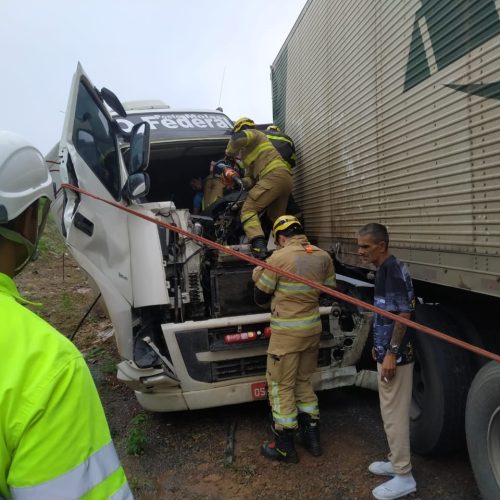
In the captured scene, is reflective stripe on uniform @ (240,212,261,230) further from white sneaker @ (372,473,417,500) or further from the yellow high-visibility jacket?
the yellow high-visibility jacket

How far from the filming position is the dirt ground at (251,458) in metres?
2.96

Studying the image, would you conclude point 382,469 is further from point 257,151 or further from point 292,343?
point 257,151

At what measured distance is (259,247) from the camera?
4.32 metres

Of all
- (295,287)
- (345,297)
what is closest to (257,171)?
(295,287)

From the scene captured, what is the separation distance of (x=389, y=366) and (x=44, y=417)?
2.28 meters

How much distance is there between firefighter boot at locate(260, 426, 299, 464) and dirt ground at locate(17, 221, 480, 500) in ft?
0.18

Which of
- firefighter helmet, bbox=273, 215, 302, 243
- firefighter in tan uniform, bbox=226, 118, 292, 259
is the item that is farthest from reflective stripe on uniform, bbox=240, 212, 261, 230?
firefighter helmet, bbox=273, 215, 302, 243

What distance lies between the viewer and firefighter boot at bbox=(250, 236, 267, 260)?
13.9 feet

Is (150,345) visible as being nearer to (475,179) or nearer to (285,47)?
(475,179)

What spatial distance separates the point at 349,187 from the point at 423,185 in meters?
1.24

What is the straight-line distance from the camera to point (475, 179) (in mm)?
2367

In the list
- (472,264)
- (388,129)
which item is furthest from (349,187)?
(472,264)

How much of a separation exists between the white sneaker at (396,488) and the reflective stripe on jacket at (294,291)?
1070mm

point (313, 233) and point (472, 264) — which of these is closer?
point (472, 264)
